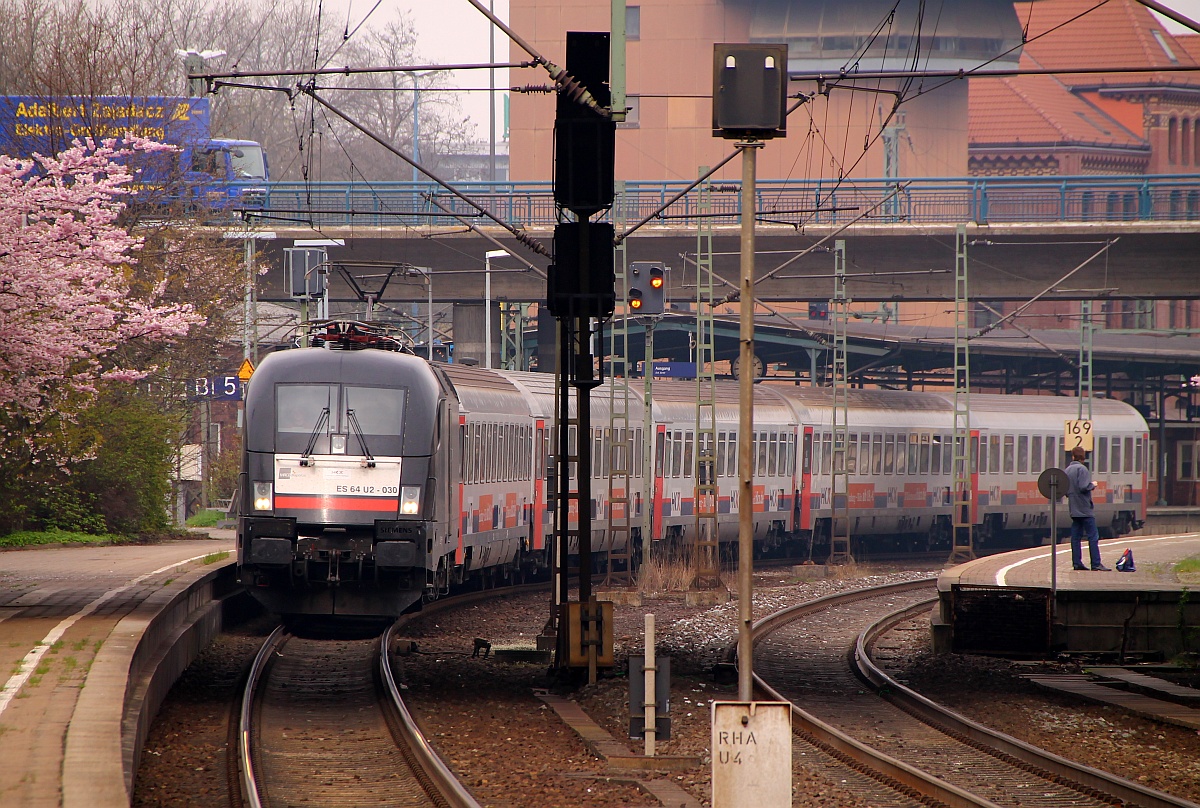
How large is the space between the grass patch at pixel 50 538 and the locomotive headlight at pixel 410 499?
11994mm

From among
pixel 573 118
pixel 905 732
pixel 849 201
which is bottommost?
pixel 905 732

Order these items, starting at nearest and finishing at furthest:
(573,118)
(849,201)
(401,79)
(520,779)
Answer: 1. (520,779)
2. (573,118)
3. (849,201)
4. (401,79)

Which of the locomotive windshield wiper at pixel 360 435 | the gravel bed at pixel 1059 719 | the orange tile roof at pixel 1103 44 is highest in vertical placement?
the orange tile roof at pixel 1103 44

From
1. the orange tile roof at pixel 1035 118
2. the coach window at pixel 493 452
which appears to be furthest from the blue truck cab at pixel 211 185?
the orange tile roof at pixel 1035 118

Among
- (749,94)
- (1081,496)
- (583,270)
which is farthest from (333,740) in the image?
(1081,496)

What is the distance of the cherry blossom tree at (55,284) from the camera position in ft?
62.0

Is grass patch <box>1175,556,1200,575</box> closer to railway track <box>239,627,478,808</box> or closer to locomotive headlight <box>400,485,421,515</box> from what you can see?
locomotive headlight <box>400,485,421,515</box>

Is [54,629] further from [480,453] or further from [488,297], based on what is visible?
[488,297]

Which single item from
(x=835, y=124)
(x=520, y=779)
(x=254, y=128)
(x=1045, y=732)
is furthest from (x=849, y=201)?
(x=520, y=779)

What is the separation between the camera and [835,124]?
7469cm

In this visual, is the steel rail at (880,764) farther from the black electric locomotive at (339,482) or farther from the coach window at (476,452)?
the coach window at (476,452)

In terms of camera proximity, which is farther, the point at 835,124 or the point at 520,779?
the point at 835,124

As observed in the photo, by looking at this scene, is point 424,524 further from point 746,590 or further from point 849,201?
point 849,201

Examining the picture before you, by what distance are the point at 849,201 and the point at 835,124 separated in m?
23.2
